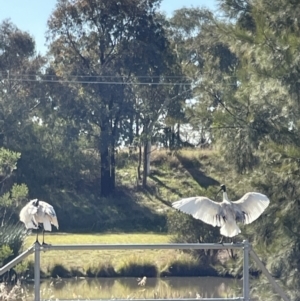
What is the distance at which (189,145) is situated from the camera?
30828 mm

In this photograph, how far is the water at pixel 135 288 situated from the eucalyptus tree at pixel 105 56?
38.1ft

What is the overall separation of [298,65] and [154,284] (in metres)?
8.30

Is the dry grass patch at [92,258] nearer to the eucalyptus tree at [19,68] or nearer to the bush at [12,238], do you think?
the bush at [12,238]

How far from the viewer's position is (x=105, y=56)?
96.4ft

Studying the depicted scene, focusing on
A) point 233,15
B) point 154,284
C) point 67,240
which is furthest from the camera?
point 67,240

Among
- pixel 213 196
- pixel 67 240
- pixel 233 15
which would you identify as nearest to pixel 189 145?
pixel 67 240

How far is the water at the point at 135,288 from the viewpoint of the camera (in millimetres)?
15305

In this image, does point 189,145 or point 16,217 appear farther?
point 189,145

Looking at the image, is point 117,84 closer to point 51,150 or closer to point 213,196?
point 51,150

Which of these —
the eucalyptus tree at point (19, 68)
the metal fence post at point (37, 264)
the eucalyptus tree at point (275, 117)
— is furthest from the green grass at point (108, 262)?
the metal fence post at point (37, 264)

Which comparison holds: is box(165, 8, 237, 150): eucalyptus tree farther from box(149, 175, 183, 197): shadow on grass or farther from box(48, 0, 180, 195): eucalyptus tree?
box(149, 175, 183, 197): shadow on grass

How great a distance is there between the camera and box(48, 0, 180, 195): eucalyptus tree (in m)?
28.8

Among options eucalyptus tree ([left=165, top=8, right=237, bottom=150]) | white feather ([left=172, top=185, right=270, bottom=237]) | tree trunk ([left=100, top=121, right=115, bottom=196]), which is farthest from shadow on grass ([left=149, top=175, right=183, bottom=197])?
white feather ([left=172, top=185, right=270, bottom=237])

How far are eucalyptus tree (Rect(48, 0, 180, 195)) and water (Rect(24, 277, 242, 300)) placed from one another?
38.1 ft
